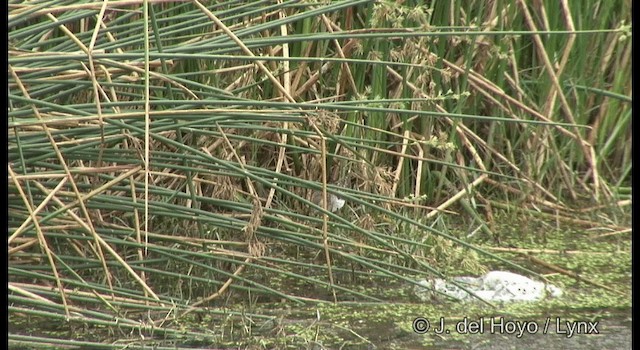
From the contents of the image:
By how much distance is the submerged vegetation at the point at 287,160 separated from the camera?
2327 mm

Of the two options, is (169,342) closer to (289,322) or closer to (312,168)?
(289,322)

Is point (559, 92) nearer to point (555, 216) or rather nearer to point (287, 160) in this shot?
point (555, 216)

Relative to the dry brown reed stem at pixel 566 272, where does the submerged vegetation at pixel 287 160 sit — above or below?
above

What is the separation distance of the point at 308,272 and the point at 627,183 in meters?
1.31

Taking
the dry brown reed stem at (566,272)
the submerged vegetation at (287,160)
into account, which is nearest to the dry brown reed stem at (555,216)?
the submerged vegetation at (287,160)

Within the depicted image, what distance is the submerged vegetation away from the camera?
2.33 m

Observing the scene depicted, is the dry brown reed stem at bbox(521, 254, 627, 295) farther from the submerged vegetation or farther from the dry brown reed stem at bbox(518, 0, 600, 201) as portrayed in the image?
the dry brown reed stem at bbox(518, 0, 600, 201)

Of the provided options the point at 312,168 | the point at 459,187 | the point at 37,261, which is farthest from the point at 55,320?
the point at 459,187

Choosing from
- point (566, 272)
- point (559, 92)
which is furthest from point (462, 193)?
point (566, 272)

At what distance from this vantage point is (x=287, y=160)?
3.18 metres

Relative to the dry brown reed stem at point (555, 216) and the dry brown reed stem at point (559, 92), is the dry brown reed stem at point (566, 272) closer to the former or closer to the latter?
the dry brown reed stem at point (555, 216)

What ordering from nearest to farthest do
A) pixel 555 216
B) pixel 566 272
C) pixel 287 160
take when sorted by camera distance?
pixel 566 272
pixel 287 160
pixel 555 216

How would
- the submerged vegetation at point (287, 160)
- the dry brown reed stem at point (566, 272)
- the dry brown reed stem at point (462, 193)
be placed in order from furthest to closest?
the dry brown reed stem at point (462, 193) → the dry brown reed stem at point (566, 272) → the submerged vegetation at point (287, 160)

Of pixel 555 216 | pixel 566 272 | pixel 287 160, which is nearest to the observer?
pixel 566 272
